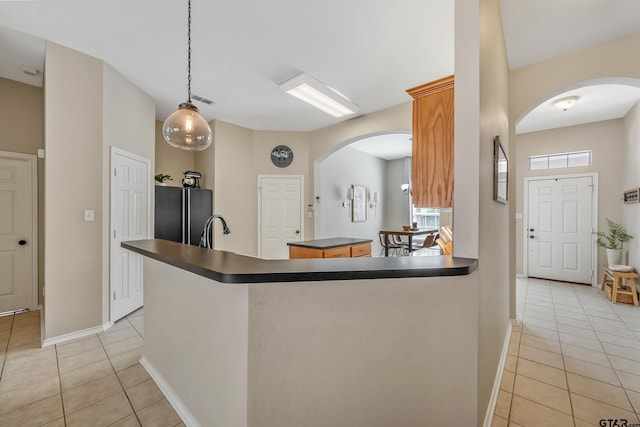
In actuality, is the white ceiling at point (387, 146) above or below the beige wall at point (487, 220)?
above

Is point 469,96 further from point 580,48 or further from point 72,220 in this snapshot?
point 72,220

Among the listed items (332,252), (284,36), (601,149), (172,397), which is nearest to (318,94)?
(284,36)

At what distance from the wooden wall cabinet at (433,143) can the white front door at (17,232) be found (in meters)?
4.53

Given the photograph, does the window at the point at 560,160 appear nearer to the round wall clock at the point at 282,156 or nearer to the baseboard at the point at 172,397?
the round wall clock at the point at 282,156

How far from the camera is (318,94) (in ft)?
11.5

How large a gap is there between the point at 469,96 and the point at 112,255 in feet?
12.1

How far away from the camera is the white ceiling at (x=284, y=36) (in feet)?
7.09

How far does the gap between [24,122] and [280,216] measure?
3.69 meters

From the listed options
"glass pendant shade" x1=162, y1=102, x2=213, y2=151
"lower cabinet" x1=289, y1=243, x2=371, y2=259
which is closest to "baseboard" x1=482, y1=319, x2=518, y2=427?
"lower cabinet" x1=289, y1=243, x2=371, y2=259

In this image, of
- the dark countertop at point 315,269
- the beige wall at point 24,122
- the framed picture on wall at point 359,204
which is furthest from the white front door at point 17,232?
the framed picture on wall at point 359,204

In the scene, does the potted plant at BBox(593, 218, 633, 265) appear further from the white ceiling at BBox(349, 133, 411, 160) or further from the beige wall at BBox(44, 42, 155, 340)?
the beige wall at BBox(44, 42, 155, 340)

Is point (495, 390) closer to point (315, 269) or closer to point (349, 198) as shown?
point (315, 269)

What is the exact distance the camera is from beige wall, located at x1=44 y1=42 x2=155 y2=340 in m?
2.64

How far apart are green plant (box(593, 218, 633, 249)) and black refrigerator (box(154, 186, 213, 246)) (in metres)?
6.44
